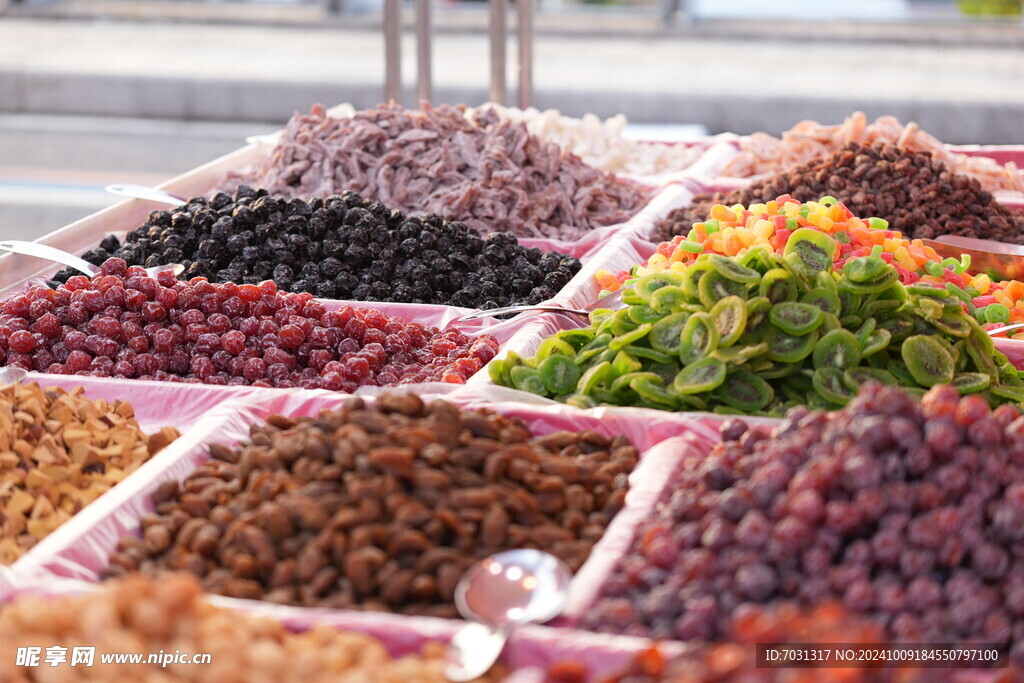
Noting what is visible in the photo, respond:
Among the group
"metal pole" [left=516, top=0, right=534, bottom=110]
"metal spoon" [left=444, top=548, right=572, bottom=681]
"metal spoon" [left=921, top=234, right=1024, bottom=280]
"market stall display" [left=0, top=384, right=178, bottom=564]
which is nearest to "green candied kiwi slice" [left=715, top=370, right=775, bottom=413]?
"metal spoon" [left=444, top=548, right=572, bottom=681]

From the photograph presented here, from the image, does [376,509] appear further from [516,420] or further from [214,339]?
[214,339]

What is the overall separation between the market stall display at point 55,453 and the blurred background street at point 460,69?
9.47ft

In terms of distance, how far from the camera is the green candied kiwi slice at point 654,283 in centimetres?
188

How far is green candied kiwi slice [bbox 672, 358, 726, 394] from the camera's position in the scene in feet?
5.54

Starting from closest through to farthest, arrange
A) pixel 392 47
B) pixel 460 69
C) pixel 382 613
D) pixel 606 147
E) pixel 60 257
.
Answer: pixel 382 613
pixel 60 257
pixel 606 147
pixel 392 47
pixel 460 69

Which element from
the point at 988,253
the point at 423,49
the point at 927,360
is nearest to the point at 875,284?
the point at 927,360

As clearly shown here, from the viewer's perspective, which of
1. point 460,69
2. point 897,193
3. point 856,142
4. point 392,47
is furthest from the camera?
point 460,69

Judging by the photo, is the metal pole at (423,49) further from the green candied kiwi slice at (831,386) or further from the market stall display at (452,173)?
the green candied kiwi slice at (831,386)

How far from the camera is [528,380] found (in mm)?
1862

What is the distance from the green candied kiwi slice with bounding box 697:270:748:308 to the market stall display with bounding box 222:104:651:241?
103 centimetres

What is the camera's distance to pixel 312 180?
9.67 feet

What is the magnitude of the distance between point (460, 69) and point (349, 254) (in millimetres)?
3213

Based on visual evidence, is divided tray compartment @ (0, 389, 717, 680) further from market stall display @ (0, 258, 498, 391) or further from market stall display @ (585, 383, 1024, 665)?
market stall display @ (0, 258, 498, 391)

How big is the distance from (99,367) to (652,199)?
163 cm
